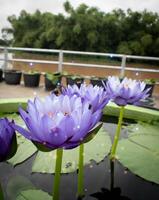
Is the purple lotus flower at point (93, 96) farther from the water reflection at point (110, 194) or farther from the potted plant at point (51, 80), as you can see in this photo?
the potted plant at point (51, 80)

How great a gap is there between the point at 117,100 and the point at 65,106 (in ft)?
1.01

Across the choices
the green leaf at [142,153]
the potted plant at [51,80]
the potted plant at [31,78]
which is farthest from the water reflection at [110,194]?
the potted plant at [31,78]

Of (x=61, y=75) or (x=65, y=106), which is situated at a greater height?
(x=65, y=106)

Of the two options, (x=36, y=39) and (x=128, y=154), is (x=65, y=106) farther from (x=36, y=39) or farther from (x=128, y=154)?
(x=36, y=39)

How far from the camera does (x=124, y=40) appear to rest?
1723 centimetres

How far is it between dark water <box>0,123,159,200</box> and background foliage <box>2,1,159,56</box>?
15530 mm

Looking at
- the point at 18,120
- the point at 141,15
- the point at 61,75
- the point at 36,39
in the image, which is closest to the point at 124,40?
the point at 141,15

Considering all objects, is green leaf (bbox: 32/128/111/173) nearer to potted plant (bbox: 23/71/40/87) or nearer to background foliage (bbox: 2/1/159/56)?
potted plant (bbox: 23/71/40/87)

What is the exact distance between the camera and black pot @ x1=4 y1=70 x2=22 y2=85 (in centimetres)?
607

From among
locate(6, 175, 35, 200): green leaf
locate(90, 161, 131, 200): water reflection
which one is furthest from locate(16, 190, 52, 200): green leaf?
locate(90, 161, 131, 200): water reflection

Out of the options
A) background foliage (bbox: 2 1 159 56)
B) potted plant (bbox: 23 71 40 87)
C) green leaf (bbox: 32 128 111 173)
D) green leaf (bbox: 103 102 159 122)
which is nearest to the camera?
green leaf (bbox: 32 128 111 173)

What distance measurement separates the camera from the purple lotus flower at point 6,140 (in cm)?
43

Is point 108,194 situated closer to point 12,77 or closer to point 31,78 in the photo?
point 31,78

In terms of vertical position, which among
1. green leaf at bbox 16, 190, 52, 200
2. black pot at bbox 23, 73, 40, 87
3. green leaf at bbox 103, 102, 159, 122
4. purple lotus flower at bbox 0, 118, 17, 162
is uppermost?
purple lotus flower at bbox 0, 118, 17, 162
